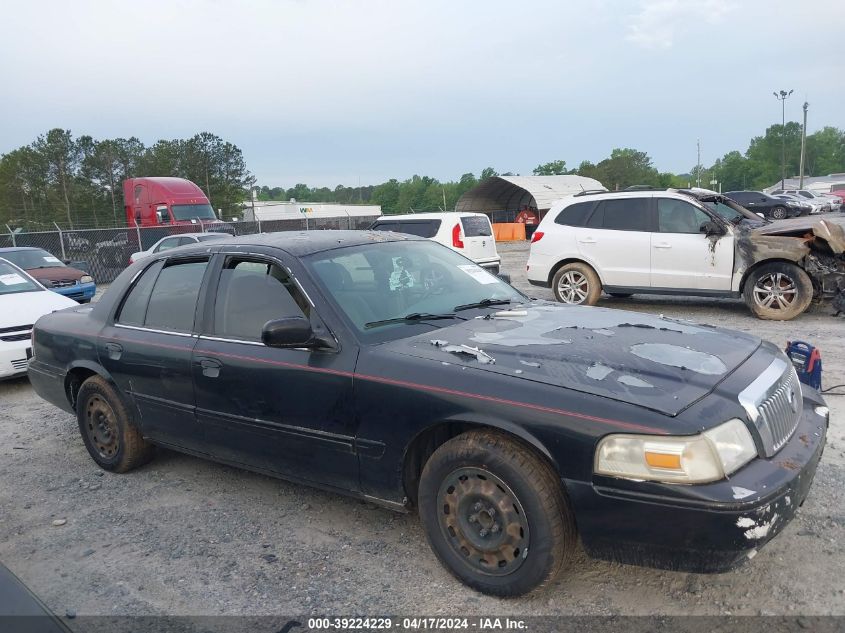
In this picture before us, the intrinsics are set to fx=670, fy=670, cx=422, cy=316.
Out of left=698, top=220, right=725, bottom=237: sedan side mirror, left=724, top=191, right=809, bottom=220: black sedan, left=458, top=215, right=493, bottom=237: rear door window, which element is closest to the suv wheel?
left=698, top=220, right=725, bottom=237: sedan side mirror

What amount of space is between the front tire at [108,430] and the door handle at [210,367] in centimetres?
99

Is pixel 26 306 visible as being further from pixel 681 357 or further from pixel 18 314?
pixel 681 357

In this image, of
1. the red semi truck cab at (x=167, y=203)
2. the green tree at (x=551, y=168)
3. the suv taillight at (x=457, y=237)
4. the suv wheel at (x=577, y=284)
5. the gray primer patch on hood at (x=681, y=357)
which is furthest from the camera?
the green tree at (x=551, y=168)

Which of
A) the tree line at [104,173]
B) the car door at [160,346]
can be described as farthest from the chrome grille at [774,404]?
the tree line at [104,173]

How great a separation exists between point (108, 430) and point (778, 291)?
26.5 feet

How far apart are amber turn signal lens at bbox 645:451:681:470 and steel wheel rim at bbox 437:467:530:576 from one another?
0.56 m

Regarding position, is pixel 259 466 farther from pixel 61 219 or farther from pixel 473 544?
pixel 61 219

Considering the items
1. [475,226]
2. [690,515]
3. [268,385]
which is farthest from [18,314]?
[475,226]

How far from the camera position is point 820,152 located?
124562 millimetres

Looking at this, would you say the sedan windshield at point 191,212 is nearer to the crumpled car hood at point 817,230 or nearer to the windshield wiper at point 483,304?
the crumpled car hood at point 817,230

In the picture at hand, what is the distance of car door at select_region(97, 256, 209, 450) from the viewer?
406 centimetres

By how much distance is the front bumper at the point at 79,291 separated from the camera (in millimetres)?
13628

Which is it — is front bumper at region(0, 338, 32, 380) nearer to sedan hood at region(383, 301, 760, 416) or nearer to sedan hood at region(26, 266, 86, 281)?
sedan hood at region(383, 301, 760, 416)

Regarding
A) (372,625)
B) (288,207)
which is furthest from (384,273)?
(288,207)
